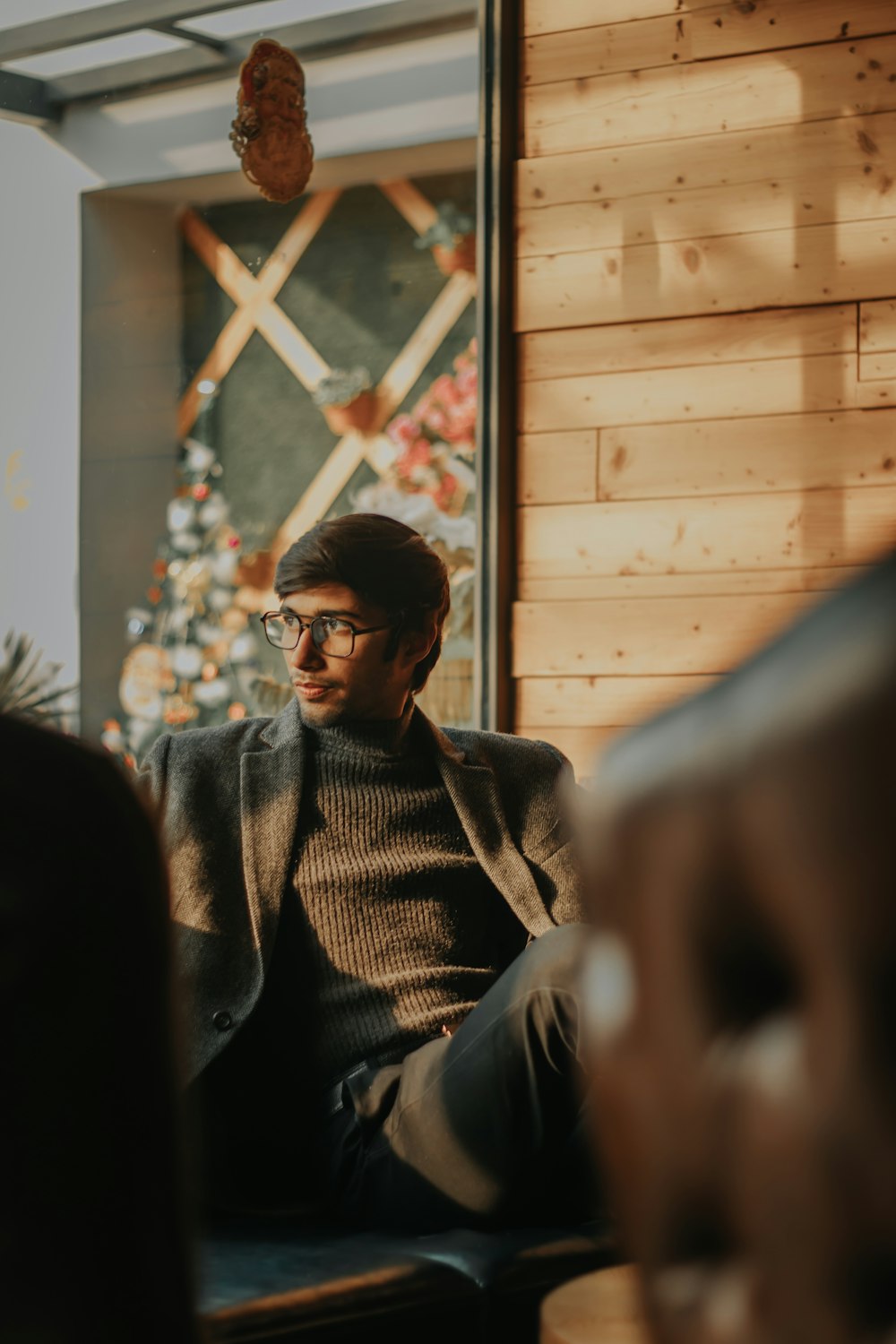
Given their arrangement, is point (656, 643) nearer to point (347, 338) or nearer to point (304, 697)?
point (347, 338)

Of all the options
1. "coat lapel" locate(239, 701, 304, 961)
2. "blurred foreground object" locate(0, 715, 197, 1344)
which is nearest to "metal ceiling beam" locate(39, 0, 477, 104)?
"coat lapel" locate(239, 701, 304, 961)

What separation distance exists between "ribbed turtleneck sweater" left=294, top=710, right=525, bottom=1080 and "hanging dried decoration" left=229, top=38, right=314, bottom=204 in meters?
1.83

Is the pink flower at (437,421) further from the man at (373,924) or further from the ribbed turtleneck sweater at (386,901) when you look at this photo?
the ribbed turtleneck sweater at (386,901)

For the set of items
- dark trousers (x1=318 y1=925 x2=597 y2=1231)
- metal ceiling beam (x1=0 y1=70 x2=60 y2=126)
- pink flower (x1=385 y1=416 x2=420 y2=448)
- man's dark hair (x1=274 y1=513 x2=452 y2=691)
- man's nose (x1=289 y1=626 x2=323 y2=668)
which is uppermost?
metal ceiling beam (x1=0 y1=70 x2=60 y2=126)

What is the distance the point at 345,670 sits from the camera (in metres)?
2.46

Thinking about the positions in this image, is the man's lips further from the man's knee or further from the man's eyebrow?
the man's knee

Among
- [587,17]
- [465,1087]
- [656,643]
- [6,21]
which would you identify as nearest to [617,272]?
[587,17]

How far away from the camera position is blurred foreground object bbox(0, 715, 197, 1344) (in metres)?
0.54

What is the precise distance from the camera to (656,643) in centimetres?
356

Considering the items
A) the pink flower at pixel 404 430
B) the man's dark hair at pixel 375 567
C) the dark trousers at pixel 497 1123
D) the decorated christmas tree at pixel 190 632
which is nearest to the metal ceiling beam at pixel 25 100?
the decorated christmas tree at pixel 190 632

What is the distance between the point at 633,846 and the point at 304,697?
7.06 ft

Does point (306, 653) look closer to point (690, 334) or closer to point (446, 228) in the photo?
point (690, 334)

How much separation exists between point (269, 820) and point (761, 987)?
200 cm

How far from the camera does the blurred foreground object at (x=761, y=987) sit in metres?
0.29
